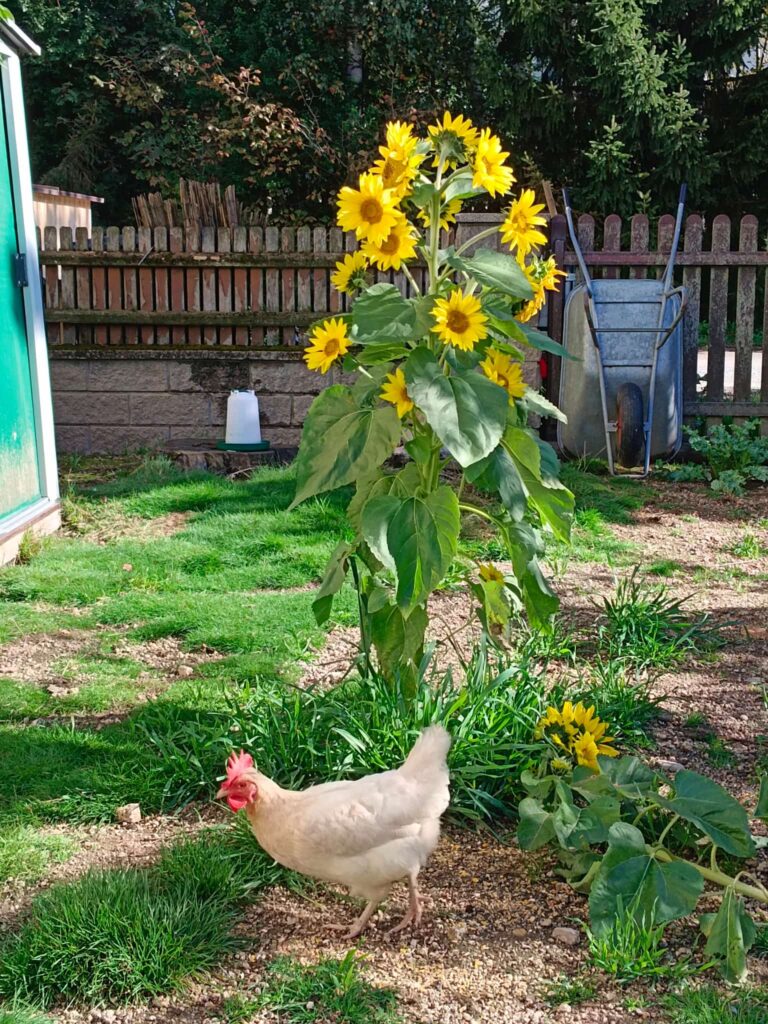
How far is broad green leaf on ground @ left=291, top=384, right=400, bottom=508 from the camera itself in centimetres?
280

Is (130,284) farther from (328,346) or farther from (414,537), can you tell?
(414,537)

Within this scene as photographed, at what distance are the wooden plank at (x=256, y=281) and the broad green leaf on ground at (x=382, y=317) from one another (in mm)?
5626

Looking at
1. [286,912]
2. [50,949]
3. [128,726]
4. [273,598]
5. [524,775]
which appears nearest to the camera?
[50,949]

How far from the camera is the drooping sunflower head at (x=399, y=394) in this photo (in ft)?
8.99

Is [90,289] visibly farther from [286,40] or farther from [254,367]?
[286,40]

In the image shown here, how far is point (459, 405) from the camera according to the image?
8.59 ft

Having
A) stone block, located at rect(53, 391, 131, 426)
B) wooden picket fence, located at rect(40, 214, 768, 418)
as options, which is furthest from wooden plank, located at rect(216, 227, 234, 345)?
stone block, located at rect(53, 391, 131, 426)

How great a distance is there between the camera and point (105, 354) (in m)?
8.30

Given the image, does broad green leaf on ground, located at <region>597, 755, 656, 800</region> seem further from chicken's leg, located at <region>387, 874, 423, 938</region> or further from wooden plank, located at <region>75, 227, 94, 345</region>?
wooden plank, located at <region>75, 227, 94, 345</region>

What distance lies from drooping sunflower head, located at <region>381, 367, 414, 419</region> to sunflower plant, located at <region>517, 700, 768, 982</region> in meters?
0.88

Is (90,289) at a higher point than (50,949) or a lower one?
higher

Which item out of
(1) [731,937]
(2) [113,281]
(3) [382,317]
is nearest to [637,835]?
(1) [731,937]

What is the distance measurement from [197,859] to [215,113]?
14.6 m

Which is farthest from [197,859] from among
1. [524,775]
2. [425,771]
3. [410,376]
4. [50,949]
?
[410,376]
